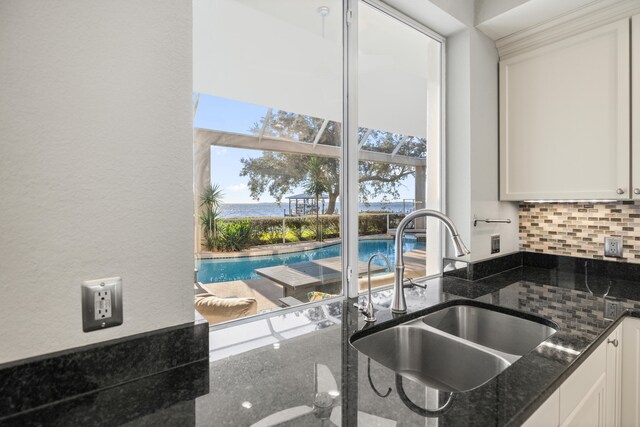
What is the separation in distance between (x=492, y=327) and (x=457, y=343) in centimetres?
37

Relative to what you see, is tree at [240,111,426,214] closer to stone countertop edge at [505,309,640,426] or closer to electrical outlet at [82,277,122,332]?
electrical outlet at [82,277,122,332]

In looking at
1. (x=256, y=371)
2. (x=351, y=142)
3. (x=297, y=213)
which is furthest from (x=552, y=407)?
(x=351, y=142)

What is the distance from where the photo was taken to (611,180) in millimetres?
1552

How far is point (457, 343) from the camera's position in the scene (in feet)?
3.76

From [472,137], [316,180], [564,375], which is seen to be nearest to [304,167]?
[316,180]

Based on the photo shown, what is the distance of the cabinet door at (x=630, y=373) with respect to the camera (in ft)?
4.14

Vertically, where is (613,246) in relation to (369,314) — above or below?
above

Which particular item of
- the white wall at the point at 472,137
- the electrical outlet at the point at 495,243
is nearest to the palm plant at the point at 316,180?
the white wall at the point at 472,137

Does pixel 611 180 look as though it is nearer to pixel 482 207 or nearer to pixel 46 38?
pixel 482 207

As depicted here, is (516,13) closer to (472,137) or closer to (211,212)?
(472,137)

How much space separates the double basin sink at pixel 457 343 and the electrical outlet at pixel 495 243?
0.63m

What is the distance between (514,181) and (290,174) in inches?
54.2

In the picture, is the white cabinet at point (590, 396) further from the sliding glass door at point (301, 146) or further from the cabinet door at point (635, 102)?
the sliding glass door at point (301, 146)

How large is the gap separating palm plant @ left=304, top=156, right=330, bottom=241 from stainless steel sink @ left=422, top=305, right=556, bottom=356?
0.67 meters
